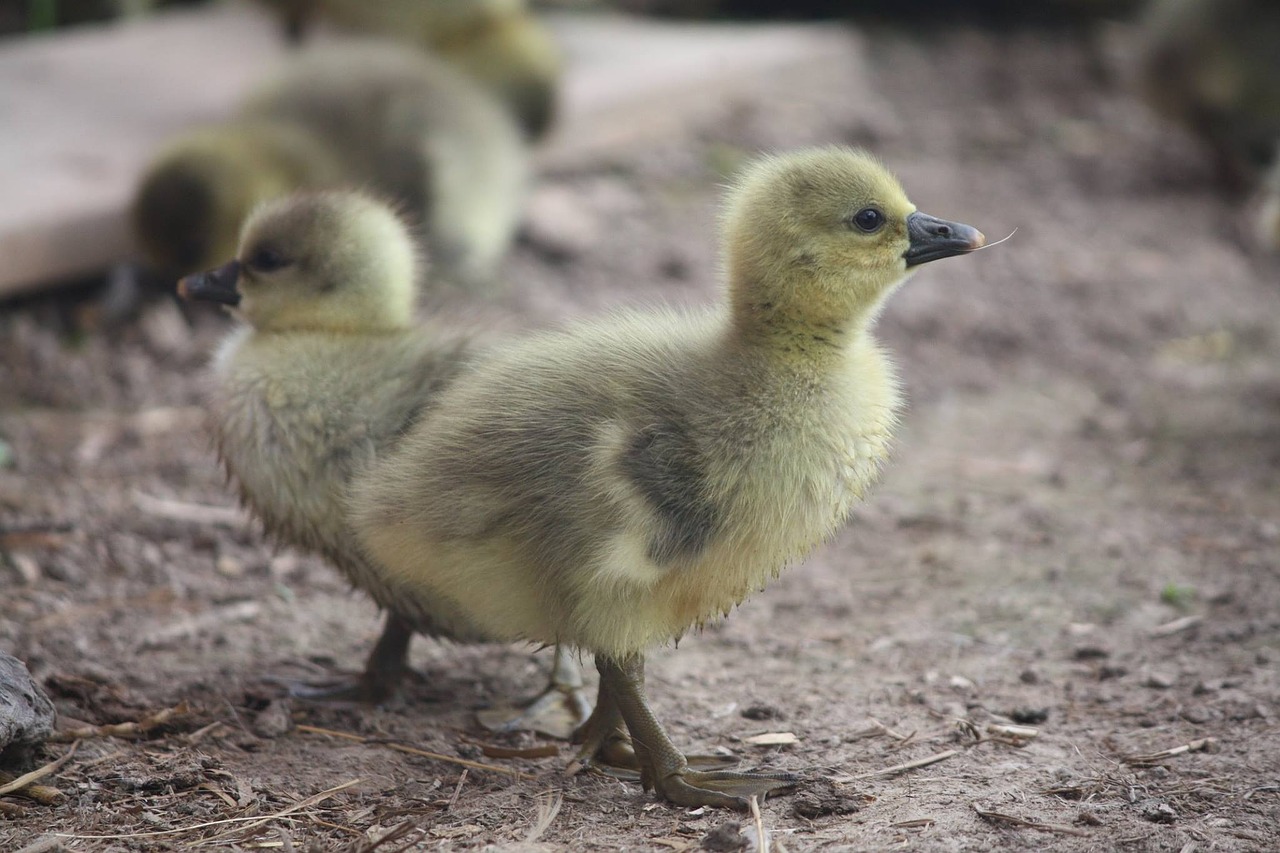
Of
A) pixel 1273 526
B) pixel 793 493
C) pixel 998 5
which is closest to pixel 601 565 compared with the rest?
pixel 793 493

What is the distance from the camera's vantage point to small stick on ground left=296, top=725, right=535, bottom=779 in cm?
318

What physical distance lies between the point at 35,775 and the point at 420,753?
0.80m

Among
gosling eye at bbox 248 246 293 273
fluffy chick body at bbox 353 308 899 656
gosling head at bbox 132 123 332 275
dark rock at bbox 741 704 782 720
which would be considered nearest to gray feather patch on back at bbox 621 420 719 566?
fluffy chick body at bbox 353 308 899 656

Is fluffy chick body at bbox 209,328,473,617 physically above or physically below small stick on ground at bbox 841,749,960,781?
above

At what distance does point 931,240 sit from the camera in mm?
3139

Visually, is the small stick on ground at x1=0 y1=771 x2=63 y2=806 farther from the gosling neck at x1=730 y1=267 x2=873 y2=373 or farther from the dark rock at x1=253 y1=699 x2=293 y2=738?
the gosling neck at x1=730 y1=267 x2=873 y2=373

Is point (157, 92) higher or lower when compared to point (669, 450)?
lower

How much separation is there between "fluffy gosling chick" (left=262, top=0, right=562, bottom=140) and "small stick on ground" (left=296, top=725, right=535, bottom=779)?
4.14 metres

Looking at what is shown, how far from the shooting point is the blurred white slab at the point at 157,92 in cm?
577

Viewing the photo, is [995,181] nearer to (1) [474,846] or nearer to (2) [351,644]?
(2) [351,644]

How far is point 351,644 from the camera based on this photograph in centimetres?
394

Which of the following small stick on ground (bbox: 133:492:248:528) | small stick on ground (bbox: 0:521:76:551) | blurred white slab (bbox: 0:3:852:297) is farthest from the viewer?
blurred white slab (bbox: 0:3:852:297)

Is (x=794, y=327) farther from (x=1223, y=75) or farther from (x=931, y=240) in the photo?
(x=1223, y=75)

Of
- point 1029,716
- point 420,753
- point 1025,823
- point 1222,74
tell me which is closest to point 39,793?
point 420,753
